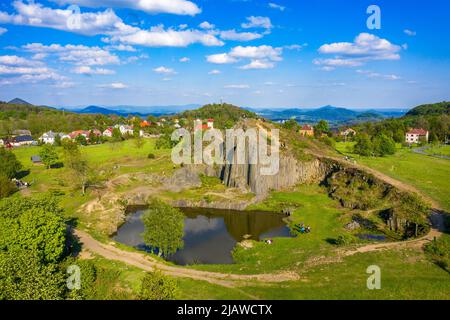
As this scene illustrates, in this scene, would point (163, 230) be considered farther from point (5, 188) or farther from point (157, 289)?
point (5, 188)

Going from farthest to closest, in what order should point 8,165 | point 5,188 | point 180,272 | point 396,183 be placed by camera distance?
point 8,165, point 5,188, point 396,183, point 180,272

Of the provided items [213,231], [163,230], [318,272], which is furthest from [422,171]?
[163,230]

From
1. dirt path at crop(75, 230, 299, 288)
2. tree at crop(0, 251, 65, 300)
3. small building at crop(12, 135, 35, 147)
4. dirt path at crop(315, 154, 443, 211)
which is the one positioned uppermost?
small building at crop(12, 135, 35, 147)

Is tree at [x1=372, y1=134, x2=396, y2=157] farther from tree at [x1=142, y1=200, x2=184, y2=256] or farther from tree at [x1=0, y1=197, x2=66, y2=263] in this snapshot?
tree at [x1=0, y1=197, x2=66, y2=263]

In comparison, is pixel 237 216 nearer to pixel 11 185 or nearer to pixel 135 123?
pixel 11 185

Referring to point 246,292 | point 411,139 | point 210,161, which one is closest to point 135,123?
point 210,161

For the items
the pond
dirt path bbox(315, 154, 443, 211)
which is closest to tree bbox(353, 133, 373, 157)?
dirt path bbox(315, 154, 443, 211)

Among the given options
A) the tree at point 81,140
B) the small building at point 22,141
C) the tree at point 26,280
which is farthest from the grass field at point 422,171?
the small building at point 22,141
